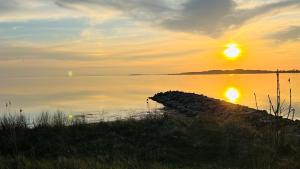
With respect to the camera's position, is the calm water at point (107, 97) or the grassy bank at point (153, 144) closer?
the grassy bank at point (153, 144)

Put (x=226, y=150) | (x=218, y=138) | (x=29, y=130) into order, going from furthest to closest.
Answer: (x=29, y=130), (x=218, y=138), (x=226, y=150)

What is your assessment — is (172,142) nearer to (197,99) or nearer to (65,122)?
(65,122)

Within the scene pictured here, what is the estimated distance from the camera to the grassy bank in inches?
587

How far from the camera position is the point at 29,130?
19594 mm

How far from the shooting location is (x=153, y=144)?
17469 mm

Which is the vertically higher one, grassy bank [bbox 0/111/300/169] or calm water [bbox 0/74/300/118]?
calm water [bbox 0/74/300/118]

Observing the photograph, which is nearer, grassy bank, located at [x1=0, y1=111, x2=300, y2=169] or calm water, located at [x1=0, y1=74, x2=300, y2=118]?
grassy bank, located at [x1=0, y1=111, x2=300, y2=169]

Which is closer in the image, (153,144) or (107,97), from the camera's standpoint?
(153,144)

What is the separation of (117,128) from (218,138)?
4680mm

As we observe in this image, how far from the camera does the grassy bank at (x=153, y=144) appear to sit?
587 inches

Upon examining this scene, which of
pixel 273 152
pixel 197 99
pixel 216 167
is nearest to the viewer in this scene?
pixel 216 167

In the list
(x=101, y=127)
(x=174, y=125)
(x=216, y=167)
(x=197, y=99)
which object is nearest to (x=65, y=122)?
(x=101, y=127)

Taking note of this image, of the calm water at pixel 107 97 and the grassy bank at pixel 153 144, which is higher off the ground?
the calm water at pixel 107 97

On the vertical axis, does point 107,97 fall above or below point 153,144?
above
